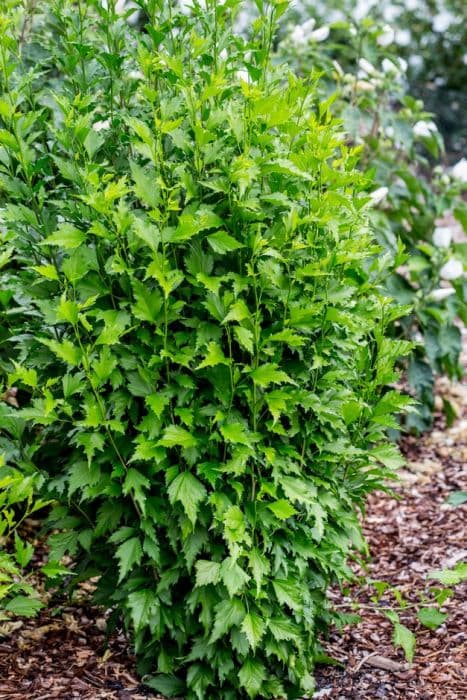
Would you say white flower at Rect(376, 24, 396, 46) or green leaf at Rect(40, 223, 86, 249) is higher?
green leaf at Rect(40, 223, 86, 249)

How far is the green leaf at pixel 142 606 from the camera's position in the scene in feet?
7.92

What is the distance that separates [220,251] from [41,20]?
2.62 m

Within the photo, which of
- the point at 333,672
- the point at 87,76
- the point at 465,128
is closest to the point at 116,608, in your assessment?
the point at 333,672

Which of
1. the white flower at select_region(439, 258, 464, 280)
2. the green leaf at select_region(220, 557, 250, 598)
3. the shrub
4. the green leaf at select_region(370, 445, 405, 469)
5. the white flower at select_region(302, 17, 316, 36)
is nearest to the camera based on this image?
the green leaf at select_region(220, 557, 250, 598)

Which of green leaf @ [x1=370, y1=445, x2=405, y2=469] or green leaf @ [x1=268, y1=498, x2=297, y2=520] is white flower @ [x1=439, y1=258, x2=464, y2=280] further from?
green leaf @ [x1=268, y1=498, x2=297, y2=520]

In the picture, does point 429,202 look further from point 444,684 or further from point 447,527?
point 444,684

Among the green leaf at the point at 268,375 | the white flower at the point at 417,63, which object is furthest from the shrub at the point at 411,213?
the white flower at the point at 417,63

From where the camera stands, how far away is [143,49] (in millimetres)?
2395

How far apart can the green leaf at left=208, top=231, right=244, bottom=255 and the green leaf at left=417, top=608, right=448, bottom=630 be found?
1.68m

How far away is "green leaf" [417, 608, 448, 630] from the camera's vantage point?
2955 mm

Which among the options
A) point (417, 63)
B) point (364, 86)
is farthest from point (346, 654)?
point (417, 63)

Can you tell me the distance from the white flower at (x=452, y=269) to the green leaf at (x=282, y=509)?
8.91 ft

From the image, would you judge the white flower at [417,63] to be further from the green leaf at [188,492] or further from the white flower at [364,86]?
the green leaf at [188,492]

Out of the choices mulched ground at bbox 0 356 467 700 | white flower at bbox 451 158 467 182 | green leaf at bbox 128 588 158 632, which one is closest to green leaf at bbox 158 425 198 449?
green leaf at bbox 128 588 158 632
